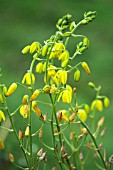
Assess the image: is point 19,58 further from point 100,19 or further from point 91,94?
point 100,19

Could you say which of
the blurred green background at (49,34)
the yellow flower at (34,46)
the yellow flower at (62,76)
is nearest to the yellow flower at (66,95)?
the yellow flower at (62,76)

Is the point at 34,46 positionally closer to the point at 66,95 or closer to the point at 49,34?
the point at 66,95

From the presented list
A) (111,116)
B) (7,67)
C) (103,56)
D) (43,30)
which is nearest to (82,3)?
(43,30)

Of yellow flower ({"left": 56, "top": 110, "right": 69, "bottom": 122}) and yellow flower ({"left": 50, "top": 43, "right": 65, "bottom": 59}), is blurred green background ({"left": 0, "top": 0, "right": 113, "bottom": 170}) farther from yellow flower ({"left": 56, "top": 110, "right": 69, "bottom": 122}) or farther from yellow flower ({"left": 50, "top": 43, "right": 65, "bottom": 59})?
yellow flower ({"left": 50, "top": 43, "right": 65, "bottom": 59})

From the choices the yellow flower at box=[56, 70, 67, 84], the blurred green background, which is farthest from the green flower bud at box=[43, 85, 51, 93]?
the blurred green background

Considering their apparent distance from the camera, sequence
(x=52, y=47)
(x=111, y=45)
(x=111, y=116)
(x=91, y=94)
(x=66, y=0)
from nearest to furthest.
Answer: (x=52, y=47)
(x=111, y=116)
(x=91, y=94)
(x=111, y=45)
(x=66, y=0)

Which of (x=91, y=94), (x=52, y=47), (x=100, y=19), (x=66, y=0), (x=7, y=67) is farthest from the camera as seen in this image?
(x=66, y=0)

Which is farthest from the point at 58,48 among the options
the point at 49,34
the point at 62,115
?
the point at 49,34

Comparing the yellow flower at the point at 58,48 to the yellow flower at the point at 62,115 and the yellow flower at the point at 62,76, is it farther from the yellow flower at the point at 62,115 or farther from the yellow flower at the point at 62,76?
the yellow flower at the point at 62,115

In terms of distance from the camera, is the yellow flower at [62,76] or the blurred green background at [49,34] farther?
the blurred green background at [49,34]
